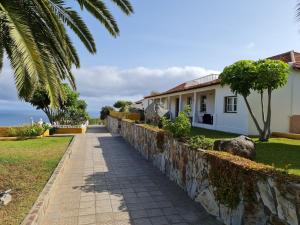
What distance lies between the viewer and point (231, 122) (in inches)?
674

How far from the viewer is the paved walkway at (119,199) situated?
5.22 m

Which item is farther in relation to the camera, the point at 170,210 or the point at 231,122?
the point at 231,122

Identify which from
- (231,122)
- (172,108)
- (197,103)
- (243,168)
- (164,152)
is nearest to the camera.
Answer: (243,168)

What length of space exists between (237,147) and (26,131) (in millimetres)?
16741

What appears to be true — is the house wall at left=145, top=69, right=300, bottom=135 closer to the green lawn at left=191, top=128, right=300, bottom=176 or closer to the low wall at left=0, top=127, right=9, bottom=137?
the green lawn at left=191, top=128, right=300, bottom=176

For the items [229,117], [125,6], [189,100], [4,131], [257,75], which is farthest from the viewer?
[189,100]

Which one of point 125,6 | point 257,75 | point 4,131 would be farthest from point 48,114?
point 257,75

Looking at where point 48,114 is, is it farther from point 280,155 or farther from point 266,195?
point 266,195

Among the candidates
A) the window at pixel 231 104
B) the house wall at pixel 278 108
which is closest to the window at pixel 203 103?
the window at pixel 231 104

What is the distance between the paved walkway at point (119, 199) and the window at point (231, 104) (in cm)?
932

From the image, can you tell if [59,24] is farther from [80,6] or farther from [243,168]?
[243,168]

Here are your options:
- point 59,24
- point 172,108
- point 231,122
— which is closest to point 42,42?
point 59,24

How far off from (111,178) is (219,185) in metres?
4.05

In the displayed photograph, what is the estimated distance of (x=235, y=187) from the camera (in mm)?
4547
